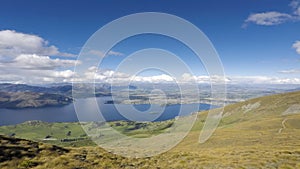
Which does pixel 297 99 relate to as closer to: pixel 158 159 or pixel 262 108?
pixel 262 108

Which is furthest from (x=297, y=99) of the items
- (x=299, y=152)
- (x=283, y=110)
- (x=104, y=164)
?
(x=104, y=164)

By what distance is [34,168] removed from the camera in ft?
70.0

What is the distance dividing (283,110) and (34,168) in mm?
191562

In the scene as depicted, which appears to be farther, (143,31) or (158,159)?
(158,159)

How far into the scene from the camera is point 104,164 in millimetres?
26500

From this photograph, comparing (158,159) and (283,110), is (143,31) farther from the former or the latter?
(283,110)

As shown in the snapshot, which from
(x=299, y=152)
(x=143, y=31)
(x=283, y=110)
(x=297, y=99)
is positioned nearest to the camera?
(x=143, y=31)

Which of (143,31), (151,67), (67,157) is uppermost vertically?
(143,31)

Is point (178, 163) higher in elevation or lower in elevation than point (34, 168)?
lower

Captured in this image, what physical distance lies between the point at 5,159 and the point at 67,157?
633 centimetres

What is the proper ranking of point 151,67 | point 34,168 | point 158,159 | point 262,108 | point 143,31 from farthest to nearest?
point 262,108
point 158,159
point 151,67
point 143,31
point 34,168

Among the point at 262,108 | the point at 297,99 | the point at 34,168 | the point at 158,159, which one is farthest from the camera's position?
the point at 262,108

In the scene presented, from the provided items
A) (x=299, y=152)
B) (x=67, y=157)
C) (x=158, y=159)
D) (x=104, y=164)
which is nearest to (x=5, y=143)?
(x=67, y=157)

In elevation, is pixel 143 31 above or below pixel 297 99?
above
